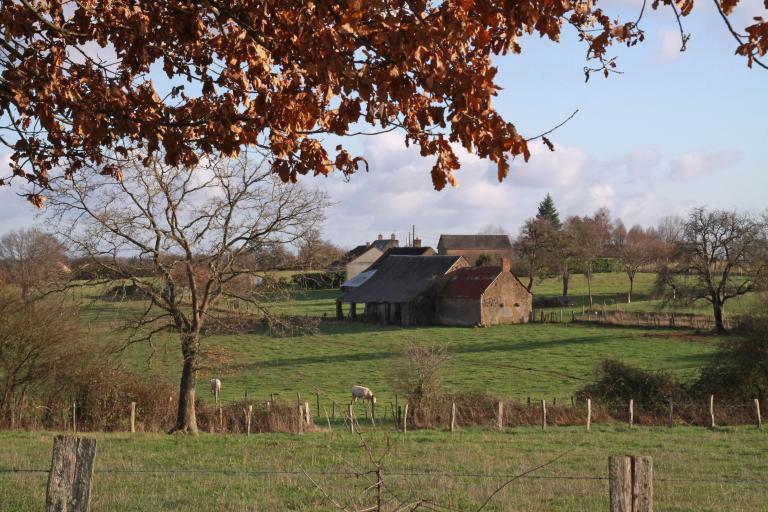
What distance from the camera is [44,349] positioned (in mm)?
24203

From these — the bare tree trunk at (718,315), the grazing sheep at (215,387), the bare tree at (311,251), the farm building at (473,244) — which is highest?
the farm building at (473,244)

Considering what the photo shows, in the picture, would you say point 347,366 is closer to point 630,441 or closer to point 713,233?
point 630,441

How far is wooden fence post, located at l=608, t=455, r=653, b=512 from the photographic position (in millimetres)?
5910

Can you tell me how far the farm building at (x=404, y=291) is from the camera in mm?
68438

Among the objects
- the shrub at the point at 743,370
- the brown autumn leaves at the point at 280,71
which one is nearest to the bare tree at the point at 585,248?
the shrub at the point at 743,370

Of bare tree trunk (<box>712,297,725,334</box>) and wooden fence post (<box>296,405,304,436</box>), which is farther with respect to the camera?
bare tree trunk (<box>712,297,725,334</box>)

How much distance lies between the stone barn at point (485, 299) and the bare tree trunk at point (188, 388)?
139 feet

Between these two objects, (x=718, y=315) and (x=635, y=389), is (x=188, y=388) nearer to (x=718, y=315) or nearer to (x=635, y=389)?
(x=635, y=389)

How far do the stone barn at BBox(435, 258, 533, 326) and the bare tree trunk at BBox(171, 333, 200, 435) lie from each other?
42.2 meters

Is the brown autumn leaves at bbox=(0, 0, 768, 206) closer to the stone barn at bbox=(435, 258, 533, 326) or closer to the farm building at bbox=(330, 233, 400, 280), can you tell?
the stone barn at bbox=(435, 258, 533, 326)

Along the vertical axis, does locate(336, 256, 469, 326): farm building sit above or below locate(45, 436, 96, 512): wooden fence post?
above


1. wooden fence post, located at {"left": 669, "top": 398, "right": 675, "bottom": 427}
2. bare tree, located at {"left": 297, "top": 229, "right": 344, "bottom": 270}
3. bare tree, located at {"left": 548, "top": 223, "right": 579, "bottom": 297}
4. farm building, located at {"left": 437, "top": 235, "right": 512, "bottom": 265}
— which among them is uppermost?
farm building, located at {"left": 437, "top": 235, "right": 512, "bottom": 265}

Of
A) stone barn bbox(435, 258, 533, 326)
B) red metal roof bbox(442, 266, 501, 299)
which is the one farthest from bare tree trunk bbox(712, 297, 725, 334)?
red metal roof bbox(442, 266, 501, 299)

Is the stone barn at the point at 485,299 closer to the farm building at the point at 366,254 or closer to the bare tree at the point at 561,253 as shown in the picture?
the bare tree at the point at 561,253
